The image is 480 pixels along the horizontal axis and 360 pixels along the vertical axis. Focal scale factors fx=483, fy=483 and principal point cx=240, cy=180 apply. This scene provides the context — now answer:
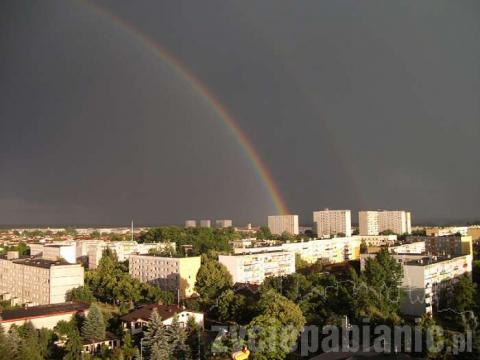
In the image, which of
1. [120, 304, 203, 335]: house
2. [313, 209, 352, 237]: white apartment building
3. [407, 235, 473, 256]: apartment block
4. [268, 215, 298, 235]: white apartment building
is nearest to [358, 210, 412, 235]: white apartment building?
[313, 209, 352, 237]: white apartment building

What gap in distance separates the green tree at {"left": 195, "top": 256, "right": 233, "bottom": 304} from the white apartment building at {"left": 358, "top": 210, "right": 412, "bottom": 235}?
39.0m

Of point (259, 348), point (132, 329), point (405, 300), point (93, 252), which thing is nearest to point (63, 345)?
point (132, 329)

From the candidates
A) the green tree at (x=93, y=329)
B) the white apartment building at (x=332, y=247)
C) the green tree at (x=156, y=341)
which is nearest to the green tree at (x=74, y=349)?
the green tree at (x=93, y=329)

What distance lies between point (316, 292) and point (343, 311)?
1.59m

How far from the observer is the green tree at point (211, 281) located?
1807 cm

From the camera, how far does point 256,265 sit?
2212 cm

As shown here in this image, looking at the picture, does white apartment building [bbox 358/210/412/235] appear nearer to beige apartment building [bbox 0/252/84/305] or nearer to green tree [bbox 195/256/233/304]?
green tree [bbox 195/256/233/304]

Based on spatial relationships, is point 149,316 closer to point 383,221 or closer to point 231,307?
point 231,307

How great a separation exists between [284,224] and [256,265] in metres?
41.5

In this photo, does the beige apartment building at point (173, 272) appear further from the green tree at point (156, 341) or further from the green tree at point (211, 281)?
the green tree at point (156, 341)

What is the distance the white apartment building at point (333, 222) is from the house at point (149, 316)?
38161 millimetres

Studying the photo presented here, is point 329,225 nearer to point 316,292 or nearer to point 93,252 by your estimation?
point 93,252

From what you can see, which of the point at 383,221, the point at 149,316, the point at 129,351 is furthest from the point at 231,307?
the point at 383,221

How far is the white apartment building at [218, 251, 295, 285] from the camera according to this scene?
21.2m
